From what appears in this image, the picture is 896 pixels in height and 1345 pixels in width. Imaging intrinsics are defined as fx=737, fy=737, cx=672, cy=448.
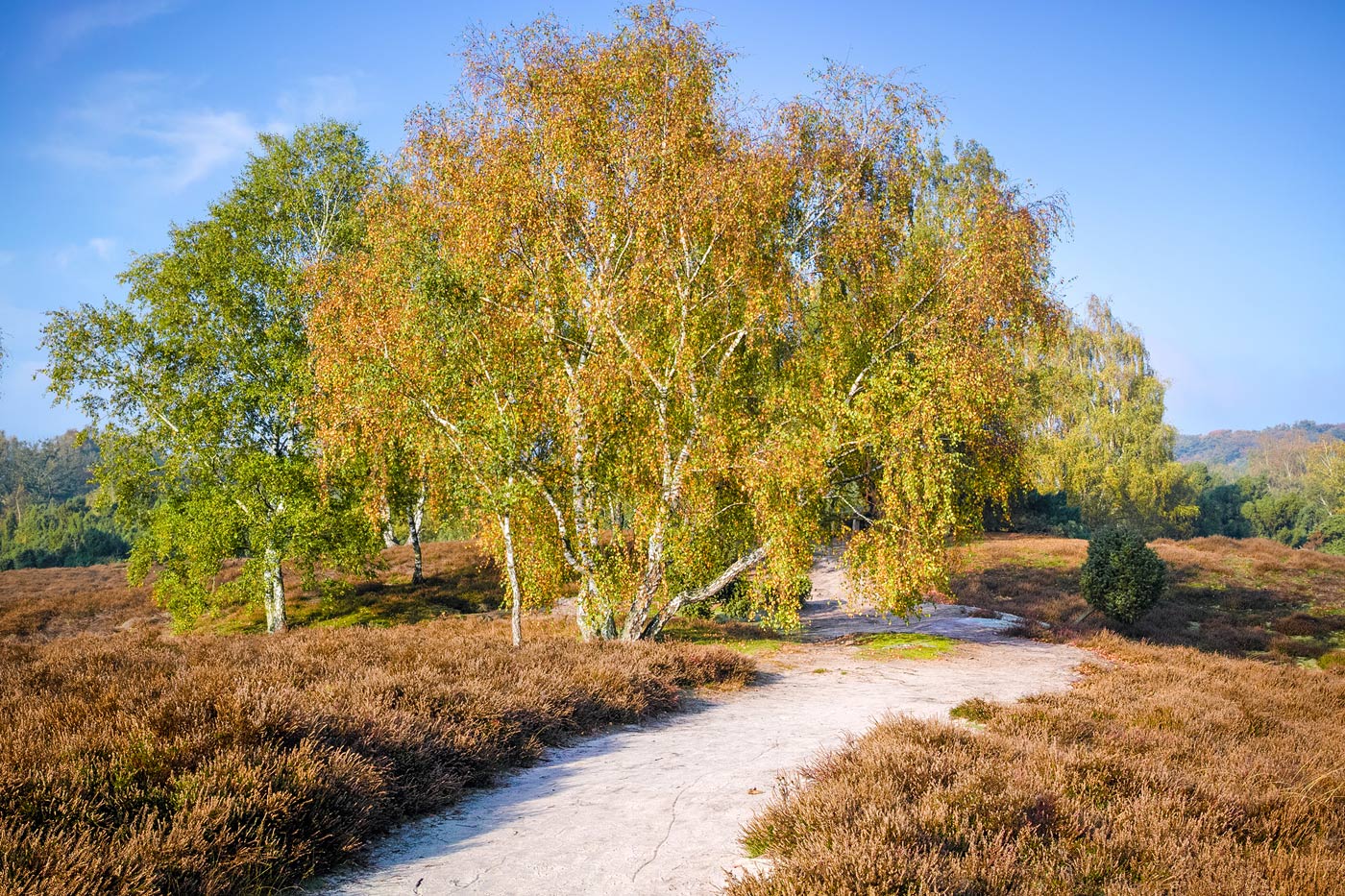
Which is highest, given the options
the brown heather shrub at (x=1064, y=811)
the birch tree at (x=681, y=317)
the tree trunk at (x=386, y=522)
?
the birch tree at (x=681, y=317)

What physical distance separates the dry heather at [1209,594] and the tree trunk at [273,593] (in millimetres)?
21747

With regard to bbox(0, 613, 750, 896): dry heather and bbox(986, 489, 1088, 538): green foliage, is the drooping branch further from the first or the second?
bbox(986, 489, 1088, 538): green foliage

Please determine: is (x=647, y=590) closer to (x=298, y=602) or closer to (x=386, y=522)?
(x=386, y=522)

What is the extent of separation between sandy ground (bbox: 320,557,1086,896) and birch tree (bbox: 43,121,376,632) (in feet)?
60.6

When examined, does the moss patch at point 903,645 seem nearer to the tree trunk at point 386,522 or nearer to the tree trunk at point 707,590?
the tree trunk at point 707,590

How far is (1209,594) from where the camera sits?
27.7m

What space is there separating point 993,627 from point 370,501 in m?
19.3

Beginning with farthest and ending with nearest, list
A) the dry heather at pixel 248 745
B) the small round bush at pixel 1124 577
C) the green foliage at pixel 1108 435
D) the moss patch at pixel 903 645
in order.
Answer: the green foliage at pixel 1108 435, the small round bush at pixel 1124 577, the moss patch at pixel 903 645, the dry heather at pixel 248 745

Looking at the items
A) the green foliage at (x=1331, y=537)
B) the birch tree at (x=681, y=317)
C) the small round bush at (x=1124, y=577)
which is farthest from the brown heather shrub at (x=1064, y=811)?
the green foliage at (x=1331, y=537)

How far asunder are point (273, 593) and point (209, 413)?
668 centimetres

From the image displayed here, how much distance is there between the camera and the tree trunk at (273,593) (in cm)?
2472

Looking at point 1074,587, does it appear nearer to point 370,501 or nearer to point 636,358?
point 636,358

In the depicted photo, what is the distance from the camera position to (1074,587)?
29.5 metres

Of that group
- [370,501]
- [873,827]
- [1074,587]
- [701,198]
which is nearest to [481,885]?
[873,827]
